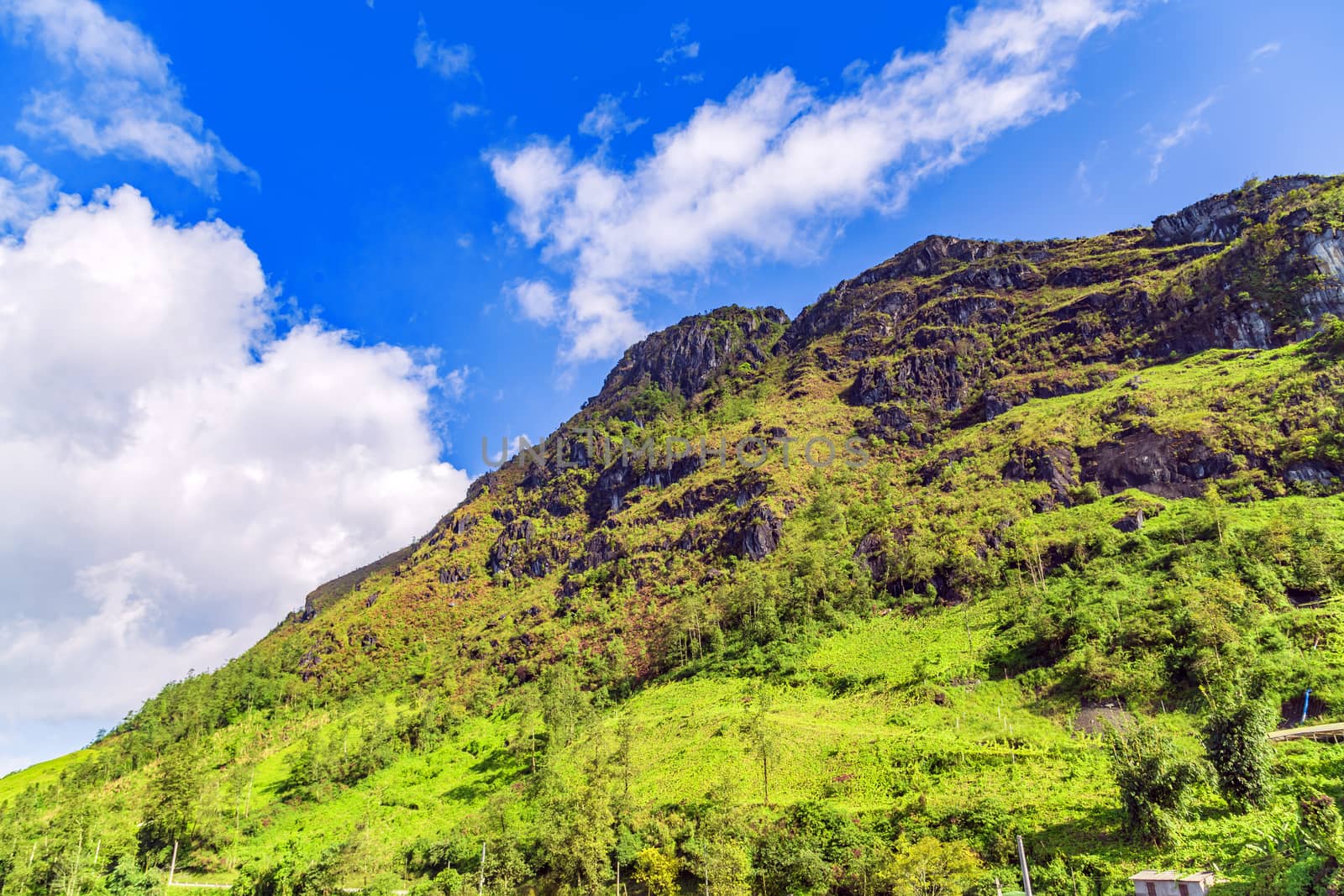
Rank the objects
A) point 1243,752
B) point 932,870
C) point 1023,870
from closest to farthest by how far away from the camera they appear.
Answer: point 1023,870, point 1243,752, point 932,870

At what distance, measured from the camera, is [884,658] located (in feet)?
240

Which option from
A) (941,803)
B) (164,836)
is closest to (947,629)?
(941,803)

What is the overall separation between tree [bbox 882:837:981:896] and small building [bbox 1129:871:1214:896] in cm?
762

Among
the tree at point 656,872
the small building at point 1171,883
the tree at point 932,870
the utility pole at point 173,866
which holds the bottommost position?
the utility pole at point 173,866

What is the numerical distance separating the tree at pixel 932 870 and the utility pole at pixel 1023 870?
88.0 inches

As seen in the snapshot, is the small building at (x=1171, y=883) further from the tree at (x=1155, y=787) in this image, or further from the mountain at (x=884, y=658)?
the tree at (x=1155, y=787)

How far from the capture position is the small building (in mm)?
26125

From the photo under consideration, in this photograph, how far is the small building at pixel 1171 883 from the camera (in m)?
26.1

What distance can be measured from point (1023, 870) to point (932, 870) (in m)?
6.59

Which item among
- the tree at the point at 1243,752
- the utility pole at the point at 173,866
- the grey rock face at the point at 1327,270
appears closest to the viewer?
the tree at the point at 1243,752

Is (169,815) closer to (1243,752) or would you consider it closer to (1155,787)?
(1155,787)

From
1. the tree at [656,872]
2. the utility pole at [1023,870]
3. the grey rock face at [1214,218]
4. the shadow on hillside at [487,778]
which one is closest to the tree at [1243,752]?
the utility pole at [1023,870]

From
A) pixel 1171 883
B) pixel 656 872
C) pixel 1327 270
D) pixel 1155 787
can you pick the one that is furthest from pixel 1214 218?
pixel 656 872

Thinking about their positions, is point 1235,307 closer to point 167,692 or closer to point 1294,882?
point 1294,882
